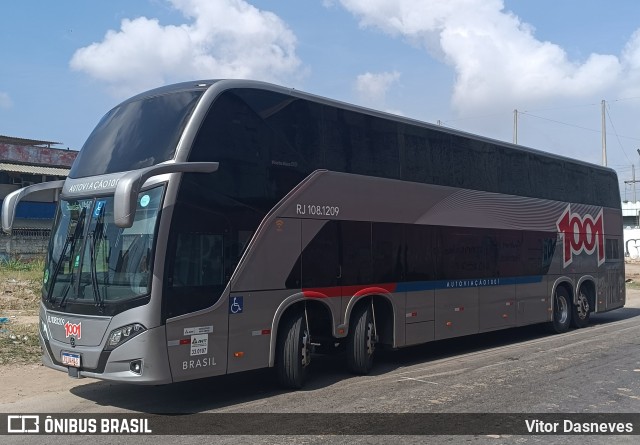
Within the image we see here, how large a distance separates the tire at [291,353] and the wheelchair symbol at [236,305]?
98cm

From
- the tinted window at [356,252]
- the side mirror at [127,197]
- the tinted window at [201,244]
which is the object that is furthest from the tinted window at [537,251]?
the side mirror at [127,197]

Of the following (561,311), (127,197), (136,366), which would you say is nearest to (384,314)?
(136,366)

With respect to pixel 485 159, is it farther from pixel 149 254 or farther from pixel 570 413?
pixel 149 254

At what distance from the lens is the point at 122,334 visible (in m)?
7.84

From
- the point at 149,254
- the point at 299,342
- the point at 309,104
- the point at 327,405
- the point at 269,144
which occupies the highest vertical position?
the point at 309,104

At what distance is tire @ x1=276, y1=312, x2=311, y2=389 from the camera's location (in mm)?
9438

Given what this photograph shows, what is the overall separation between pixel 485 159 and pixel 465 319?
353 centimetres

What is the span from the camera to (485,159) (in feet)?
46.6

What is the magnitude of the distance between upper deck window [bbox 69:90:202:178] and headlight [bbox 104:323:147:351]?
2.06m

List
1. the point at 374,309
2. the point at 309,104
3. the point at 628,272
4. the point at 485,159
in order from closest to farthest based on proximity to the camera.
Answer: the point at 309,104
the point at 374,309
the point at 485,159
the point at 628,272

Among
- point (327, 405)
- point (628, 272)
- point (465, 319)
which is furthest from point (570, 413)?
point (628, 272)

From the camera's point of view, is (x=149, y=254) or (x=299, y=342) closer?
(x=149, y=254)

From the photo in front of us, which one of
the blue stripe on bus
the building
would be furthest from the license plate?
the building

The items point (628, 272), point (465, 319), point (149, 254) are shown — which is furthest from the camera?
point (628, 272)
